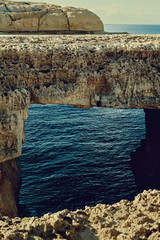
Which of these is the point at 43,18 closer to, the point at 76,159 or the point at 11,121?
the point at 11,121

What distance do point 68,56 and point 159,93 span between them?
5.65 metres

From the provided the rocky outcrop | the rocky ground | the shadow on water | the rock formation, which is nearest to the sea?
the shadow on water

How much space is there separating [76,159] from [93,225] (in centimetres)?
1619

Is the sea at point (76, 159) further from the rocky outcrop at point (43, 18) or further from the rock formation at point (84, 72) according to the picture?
the rocky outcrop at point (43, 18)

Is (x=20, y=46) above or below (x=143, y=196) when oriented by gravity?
above

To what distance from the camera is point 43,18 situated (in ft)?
65.3

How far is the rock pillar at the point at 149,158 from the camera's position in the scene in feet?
70.2

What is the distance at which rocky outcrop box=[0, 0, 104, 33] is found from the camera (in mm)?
19688

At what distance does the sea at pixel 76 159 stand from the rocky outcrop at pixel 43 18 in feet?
36.9

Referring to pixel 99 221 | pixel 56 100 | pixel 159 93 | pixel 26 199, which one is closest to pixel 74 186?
pixel 26 199

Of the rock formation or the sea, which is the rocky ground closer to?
the rock formation

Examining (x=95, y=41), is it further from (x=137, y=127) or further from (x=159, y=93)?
(x=137, y=127)

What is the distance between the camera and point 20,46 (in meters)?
14.8

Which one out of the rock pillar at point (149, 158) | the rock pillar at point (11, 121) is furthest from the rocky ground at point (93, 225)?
the rock pillar at point (149, 158)
